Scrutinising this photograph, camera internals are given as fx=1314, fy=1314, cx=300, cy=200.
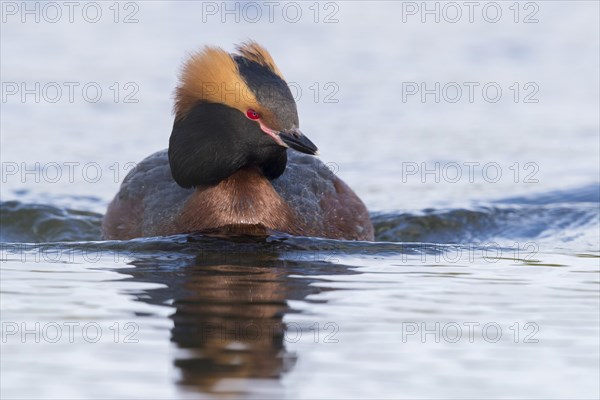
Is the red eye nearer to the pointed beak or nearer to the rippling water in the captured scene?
the pointed beak

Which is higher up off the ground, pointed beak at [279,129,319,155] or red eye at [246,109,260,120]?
red eye at [246,109,260,120]

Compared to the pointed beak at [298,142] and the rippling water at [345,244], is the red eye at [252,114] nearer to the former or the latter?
the pointed beak at [298,142]

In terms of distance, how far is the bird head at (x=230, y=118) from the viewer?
12.2 meters

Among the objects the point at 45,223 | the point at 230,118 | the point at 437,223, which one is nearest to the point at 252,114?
the point at 230,118

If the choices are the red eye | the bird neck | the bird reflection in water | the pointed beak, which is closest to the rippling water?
the bird reflection in water

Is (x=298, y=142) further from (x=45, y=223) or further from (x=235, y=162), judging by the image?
(x=45, y=223)

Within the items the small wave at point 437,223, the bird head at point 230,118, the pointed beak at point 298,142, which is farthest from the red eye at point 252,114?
the small wave at point 437,223

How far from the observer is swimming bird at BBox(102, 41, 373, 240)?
1233 centimetres

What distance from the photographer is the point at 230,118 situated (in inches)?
491

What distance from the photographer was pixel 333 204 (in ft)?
44.8

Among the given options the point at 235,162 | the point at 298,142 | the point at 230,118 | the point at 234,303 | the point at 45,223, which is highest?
the point at 230,118

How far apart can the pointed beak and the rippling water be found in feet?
3.13

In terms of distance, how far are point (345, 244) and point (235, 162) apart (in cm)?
131

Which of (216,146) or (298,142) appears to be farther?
(216,146)
